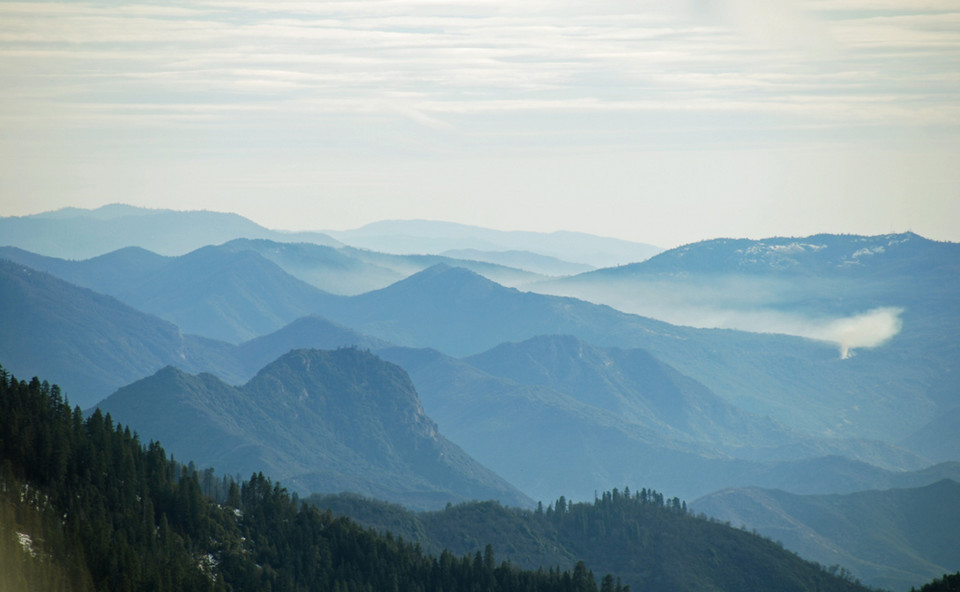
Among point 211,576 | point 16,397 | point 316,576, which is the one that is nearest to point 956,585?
point 316,576

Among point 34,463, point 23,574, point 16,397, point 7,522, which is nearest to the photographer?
point 23,574

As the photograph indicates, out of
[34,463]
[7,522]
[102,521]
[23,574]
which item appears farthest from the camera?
[34,463]

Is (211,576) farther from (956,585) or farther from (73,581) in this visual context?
(956,585)

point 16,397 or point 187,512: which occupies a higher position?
point 16,397

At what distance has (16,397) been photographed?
194 m

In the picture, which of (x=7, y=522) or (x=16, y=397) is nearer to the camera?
(x=7, y=522)

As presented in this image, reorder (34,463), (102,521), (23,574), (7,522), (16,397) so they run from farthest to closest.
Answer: (16,397) → (34,463) → (102,521) → (7,522) → (23,574)

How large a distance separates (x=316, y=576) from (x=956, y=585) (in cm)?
10088

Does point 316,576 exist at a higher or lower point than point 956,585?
lower

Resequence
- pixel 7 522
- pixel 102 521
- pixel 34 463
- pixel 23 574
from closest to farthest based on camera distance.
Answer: pixel 23 574
pixel 7 522
pixel 102 521
pixel 34 463

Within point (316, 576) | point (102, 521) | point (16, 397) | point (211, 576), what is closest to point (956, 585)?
point (316, 576)

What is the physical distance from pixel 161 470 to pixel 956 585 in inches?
4963

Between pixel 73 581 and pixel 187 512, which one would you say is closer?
pixel 73 581

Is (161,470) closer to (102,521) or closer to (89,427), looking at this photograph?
(89,427)
